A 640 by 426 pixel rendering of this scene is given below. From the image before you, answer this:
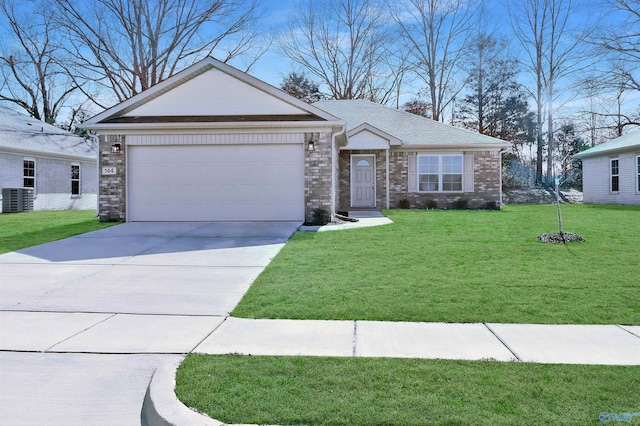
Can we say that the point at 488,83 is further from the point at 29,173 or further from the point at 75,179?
the point at 29,173

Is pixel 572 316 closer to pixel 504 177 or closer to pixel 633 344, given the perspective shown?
pixel 633 344


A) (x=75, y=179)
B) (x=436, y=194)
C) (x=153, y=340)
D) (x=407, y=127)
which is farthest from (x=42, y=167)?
(x=153, y=340)

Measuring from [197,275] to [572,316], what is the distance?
513 cm

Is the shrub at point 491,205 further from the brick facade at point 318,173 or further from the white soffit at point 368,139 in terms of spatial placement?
the brick facade at point 318,173

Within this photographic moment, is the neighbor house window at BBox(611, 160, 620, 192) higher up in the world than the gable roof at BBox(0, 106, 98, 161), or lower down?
lower down

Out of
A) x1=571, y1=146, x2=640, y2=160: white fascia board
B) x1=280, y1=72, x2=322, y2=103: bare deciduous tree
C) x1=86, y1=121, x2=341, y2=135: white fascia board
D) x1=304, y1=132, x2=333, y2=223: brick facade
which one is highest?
x1=280, y1=72, x2=322, y2=103: bare deciduous tree

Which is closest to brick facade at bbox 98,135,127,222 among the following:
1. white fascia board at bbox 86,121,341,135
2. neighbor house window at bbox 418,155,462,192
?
white fascia board at bbox 86,121,341,135

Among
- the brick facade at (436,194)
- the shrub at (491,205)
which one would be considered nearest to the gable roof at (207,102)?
the brick facade at (436,194)

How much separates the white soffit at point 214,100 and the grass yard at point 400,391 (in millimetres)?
10975

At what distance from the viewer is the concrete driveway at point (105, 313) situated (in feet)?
10.9

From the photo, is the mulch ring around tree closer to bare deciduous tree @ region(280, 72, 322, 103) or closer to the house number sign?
the house number sign

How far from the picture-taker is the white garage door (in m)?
13.6

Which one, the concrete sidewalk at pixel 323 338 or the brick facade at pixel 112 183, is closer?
the concrete sidewalk at pixel 323 338

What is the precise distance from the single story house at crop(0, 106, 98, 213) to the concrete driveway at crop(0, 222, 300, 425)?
38.9ft
